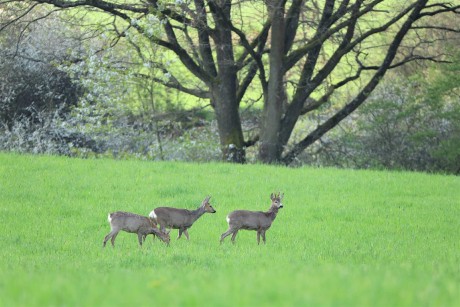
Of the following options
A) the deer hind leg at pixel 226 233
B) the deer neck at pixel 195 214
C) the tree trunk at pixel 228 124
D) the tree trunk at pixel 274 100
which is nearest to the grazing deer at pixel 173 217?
the deer neck at pixel 195 214

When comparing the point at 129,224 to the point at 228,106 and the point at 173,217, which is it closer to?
the point at 173,217

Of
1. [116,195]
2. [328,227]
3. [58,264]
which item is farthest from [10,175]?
[58,264]

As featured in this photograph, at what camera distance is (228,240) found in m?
14.5

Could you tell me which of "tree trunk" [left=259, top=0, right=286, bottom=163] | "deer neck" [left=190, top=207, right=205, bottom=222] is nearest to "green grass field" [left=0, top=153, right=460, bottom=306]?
"deer neck" [left=190, top=207, right=205, bottom=222]

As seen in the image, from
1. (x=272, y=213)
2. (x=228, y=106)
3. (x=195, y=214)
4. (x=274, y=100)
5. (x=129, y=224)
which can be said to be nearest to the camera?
(x=129, y=224)

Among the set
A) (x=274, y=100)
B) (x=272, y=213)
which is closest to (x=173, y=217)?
(x=272, y=213)

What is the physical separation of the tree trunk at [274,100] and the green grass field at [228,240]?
15.4 feet

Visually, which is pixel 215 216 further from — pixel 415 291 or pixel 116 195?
pixel 415 291

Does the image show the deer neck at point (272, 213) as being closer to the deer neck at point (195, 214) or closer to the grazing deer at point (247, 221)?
the grazing deer at point (247, 221)

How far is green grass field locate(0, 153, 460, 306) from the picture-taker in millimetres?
6648

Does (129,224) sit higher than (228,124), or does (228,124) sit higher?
(228,124)

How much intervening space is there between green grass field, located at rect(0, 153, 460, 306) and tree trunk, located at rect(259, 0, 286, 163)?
4.70 meters

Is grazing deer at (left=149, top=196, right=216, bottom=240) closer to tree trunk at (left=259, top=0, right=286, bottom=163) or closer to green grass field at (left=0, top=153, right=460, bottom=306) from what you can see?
green grass field at (left=0, top=153, right=460, bottom=306)

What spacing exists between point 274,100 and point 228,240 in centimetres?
1448
